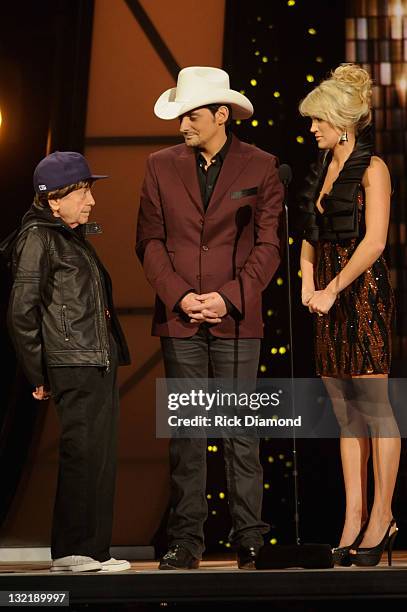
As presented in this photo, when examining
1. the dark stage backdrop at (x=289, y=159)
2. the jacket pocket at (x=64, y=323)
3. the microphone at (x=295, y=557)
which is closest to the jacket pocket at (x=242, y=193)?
A: the dark stage backdrop at (x=289, y=159)

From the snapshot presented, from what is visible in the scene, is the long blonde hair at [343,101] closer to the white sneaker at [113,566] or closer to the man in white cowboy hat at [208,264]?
the man in white cowboy hat at [208,264]

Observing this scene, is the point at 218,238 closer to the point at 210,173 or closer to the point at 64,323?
the point at 210,173

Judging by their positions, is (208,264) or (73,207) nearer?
(73,207)

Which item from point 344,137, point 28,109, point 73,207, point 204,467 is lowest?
point 204,467

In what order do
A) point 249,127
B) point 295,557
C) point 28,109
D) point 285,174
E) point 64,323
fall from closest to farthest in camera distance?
point 295,557 < point 64,323 < point 285,174 < point 249,127 < point 28,109

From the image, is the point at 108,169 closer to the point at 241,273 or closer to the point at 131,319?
the point at 131,319

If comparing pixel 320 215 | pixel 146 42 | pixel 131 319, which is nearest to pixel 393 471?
pixel 320 215

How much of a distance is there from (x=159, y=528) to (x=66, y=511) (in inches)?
39.4

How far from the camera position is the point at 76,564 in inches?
151

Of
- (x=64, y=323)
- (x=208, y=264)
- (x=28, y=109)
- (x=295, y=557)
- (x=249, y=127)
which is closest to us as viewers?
(x=295, y=557)

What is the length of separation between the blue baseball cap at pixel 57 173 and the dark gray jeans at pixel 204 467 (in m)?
0.66

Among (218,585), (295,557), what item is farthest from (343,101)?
(218,585)

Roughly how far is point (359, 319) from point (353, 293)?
3.7 inches

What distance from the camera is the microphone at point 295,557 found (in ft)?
12.5
